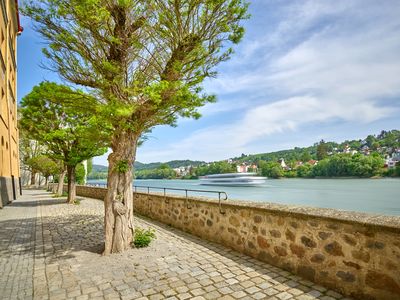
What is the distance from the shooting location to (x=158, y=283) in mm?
4441

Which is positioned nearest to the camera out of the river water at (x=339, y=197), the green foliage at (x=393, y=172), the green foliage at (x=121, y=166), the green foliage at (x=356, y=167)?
the green foliage at (x=121, y=166)

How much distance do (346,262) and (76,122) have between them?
15.8 meters

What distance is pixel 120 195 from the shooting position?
247 inches

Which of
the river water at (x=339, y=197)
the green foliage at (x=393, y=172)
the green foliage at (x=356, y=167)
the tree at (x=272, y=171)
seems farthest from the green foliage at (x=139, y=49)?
the tree at (x=272, y=171)

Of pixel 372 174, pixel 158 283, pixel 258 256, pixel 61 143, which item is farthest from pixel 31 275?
pixel 372 174

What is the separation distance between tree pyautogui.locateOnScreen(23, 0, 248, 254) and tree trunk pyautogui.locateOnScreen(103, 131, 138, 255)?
22 mm

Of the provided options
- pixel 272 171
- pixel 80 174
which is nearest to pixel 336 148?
pixel 272 171

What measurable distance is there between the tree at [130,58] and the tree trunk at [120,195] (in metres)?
0.02

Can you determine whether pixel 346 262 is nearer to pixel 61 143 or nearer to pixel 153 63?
pixel 153 63

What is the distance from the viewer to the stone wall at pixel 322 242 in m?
3.56

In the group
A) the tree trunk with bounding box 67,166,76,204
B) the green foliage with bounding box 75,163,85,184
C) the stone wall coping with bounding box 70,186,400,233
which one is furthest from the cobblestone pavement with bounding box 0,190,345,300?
the green foliage with bounding box 75,163,85,184

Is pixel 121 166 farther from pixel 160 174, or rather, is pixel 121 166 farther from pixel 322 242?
pixel 160 174

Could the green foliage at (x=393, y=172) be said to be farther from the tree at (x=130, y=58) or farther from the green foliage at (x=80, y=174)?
the tree at (x=130, y=58)

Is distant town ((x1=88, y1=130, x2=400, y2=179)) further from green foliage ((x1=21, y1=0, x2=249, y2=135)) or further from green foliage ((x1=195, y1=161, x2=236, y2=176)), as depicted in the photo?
green foliage ((x1=21, y1=0, x2=249, y2=135))
